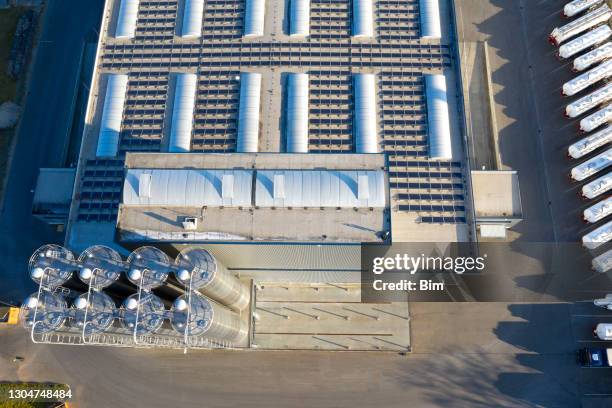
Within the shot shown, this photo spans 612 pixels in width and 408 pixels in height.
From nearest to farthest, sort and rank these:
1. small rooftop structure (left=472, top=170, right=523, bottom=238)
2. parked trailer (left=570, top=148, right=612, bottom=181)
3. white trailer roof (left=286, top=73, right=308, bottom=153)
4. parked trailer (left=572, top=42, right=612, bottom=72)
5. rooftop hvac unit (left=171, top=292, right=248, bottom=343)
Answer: rooftop hvac unit (left=171, top=292, right=248, bottom=343) < white trailer roof (left=286, top=73, right=308, bottom=153) < small rooftop structure (left=472, top=170, right=523, bottom=238) < parked trailer (left=570, top=148, right=612, bottom=181) < parked trailer (left=572, top=42, right=612, bottom=72)

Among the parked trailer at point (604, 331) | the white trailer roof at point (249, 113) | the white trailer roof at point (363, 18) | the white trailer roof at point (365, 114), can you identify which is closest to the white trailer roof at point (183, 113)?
the white trailer roof at point (249, 113)

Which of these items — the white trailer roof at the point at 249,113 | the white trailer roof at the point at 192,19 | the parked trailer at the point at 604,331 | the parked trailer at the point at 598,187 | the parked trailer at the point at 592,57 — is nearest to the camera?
the parked trailer at the point at 604,331

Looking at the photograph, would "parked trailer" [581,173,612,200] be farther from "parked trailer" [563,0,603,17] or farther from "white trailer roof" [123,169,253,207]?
"white trailer roof" [123,169,253,207]

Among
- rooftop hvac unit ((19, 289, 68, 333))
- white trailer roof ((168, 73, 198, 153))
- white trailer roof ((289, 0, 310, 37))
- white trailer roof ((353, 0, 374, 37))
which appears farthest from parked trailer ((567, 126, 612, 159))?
rooftop hvac unit ((19, 289, 68, 333))

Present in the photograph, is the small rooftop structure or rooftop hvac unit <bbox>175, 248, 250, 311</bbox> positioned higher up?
the small rooftop structure

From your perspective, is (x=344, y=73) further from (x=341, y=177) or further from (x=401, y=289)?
(x=401, y=289)

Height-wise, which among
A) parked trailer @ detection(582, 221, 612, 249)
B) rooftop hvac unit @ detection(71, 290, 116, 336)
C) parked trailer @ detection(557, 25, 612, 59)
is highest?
parked trailer @ detection(557, 25, 612, 59)

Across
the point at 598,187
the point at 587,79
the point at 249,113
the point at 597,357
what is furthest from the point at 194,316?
the point at 587,79

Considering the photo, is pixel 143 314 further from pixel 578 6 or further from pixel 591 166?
pixel 578 6

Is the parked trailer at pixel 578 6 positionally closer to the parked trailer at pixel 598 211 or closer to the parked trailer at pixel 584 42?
the parked trailer at pixel 584 42
